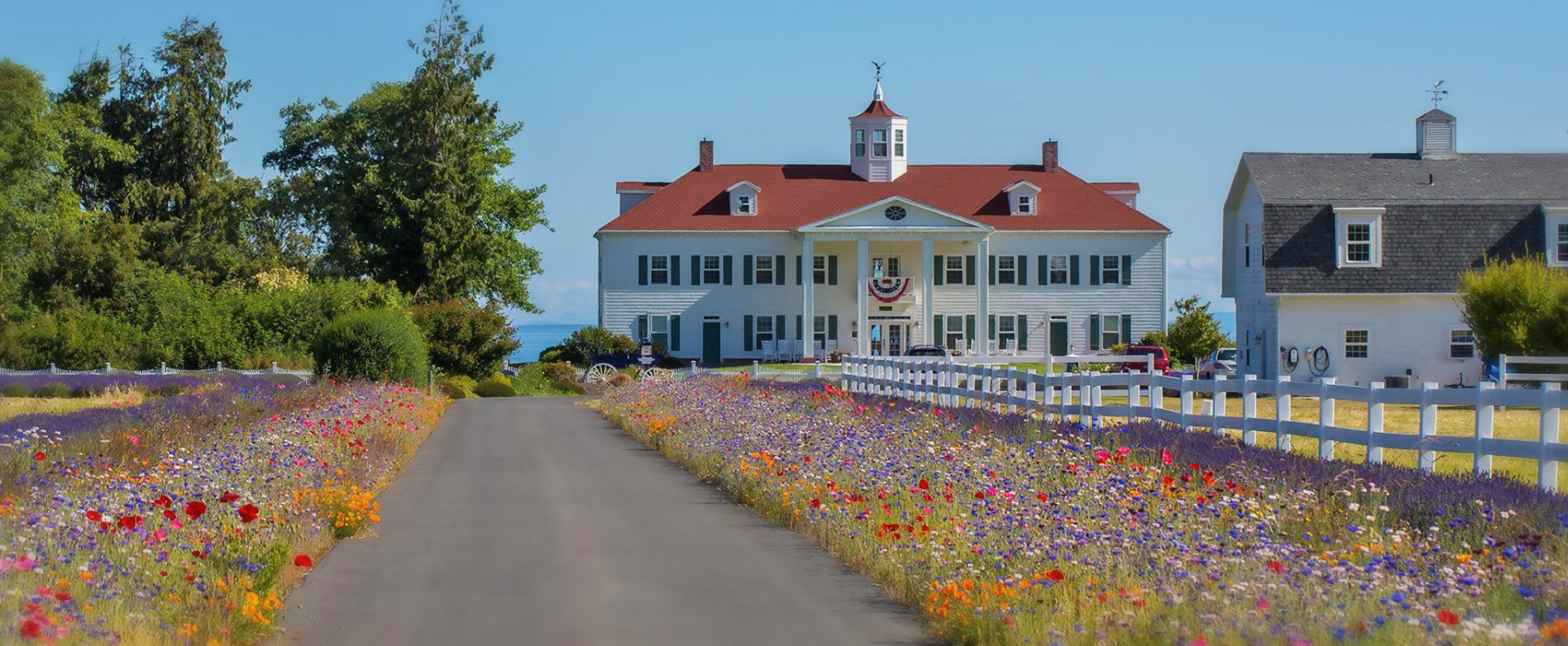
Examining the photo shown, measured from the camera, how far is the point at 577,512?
14156 mm

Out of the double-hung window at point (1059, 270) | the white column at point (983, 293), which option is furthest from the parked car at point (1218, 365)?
the double-hung window at point (1059, 270)

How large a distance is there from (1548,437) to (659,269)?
5358 cm

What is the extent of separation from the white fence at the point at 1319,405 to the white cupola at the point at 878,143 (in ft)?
136

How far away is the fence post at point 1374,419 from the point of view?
42.7 ft

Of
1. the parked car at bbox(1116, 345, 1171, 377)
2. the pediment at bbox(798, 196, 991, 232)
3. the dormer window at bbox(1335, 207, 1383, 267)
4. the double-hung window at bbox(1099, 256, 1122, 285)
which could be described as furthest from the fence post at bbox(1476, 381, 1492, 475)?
the double-hung window at bbox(1099, 256, 1122, 285)

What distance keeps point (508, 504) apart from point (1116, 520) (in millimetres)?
6642

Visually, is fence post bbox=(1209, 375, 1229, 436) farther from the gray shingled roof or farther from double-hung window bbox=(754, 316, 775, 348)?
double-hung window bbox=(754, 316, 775, 348)

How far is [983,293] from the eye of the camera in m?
63.4

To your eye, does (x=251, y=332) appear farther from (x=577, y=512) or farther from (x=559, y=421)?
(x=577, y=512)

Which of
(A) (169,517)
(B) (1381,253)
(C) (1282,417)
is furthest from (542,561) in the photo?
(B) (1381,253)

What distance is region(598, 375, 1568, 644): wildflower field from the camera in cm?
705

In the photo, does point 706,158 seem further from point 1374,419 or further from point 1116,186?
point 1374,419

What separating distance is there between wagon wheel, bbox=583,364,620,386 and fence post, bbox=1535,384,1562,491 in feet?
125

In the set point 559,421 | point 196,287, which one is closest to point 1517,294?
point 559,421
